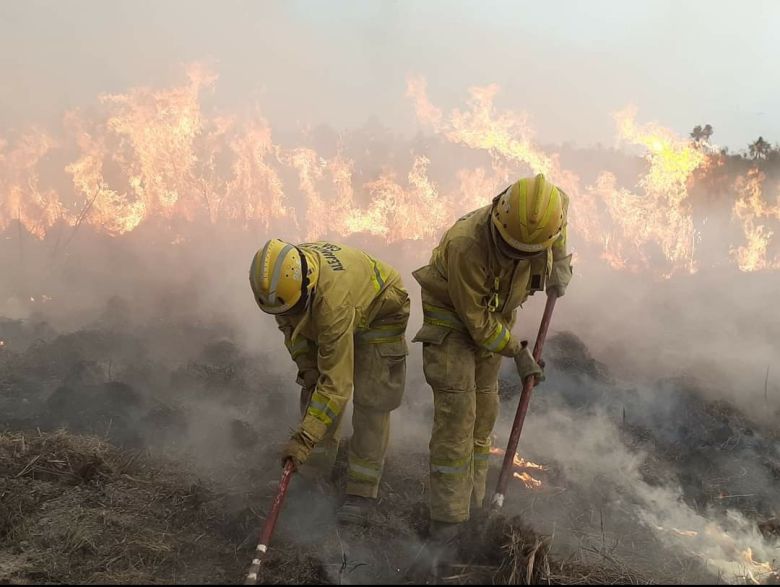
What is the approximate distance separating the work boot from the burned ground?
102mm

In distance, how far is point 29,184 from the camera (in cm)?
1391

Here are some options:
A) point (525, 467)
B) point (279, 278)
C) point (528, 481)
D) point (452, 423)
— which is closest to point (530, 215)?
point (452, 423)

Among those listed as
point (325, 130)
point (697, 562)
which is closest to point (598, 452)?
point (697, 562)

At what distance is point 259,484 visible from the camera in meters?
5.35

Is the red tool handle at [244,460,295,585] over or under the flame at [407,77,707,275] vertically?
under

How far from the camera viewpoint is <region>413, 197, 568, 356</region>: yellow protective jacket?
414 centimetres

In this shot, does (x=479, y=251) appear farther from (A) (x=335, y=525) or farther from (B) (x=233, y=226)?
(B) (x=233, y=226)

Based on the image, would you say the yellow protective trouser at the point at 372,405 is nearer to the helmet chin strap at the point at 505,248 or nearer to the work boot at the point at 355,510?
the work boot at the point at 355,510

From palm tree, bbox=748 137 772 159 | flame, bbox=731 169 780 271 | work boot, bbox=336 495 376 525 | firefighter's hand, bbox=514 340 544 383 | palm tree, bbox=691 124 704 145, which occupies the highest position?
palm tree, bbox=691 124 704 145

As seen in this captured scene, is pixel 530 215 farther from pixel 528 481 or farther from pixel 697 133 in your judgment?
pixel 697 133

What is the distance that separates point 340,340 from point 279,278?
0.67 m

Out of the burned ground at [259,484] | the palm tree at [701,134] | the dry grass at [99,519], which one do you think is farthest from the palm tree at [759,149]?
the dry grass at [99,519]

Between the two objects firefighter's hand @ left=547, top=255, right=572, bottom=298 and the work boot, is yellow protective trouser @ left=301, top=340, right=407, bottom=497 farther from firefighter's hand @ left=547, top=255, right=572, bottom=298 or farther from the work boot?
firefighter's hand @ left=547, top=255, right=572, bottom=298

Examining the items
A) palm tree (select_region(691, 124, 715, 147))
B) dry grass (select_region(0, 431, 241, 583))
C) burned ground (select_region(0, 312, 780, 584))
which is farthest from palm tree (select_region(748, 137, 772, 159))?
dry grass (select_region(0, 431, 241, 583))
